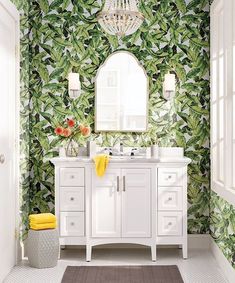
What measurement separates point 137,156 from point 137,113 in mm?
490

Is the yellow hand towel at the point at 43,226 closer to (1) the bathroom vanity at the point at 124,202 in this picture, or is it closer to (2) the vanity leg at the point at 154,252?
(1) the bathroom vanity at the point at 124,202

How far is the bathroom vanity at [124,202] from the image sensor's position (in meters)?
4.76

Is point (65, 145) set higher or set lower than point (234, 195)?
higher

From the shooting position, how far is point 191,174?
5.27 metres

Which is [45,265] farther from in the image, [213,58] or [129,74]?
[213,58]

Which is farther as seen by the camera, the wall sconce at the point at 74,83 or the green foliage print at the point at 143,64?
the green foliage print at the point at 143,64

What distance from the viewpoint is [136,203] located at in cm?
477

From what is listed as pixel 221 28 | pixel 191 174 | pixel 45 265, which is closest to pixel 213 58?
pixel 221 28

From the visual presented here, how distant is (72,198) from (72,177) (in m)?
0.20

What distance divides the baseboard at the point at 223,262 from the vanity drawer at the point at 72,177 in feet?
4.67

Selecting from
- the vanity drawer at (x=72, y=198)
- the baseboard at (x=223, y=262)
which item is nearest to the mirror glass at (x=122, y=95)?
the vanity drawer at (x=72, y=198)

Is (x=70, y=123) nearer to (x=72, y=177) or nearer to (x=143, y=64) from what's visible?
(x=72, y=177)

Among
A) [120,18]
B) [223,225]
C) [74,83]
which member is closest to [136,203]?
[223,225]

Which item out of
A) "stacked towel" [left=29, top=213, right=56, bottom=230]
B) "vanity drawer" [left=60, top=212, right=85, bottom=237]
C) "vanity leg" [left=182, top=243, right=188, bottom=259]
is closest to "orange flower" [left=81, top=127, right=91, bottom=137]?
"vanity drawer" [left=60, top=212, right=85, bottom=237]
